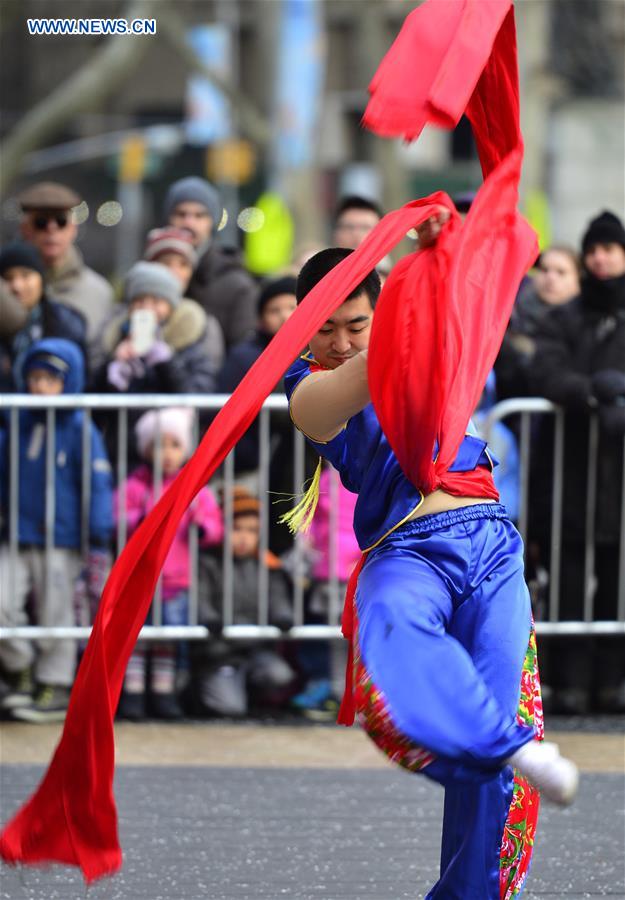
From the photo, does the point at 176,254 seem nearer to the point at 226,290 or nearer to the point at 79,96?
the point at 226,290

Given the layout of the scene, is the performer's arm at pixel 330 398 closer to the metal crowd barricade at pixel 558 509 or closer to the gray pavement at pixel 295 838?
the gray pavement at pixel 295 838

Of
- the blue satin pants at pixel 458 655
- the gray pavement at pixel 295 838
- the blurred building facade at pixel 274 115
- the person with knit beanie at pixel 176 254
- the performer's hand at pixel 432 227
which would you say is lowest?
the gray pavement at pixel 295 838

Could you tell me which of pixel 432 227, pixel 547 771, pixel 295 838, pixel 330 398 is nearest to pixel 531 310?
pixel 295 838

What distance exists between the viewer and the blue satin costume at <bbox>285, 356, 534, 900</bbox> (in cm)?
383

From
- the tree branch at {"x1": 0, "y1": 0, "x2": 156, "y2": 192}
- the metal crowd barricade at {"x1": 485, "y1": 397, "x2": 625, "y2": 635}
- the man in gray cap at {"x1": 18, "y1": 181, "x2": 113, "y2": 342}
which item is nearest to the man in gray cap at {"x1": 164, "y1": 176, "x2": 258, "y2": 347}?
the man in gray cap at {"x1": 18, "y1": 181, "x2": 113, "y2": 342}

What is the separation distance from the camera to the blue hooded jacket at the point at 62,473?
766 cm

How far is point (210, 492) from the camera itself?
7809mm

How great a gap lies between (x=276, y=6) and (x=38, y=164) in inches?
361

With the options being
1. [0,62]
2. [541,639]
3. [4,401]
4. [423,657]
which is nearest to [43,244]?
[4,401]

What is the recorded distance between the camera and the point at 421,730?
3.82 meters

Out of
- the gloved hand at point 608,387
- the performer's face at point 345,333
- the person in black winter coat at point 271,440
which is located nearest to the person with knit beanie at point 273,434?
the person in black winter coat at point 271,440

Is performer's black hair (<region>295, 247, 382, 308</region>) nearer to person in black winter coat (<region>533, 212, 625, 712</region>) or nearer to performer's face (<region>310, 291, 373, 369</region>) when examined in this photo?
performer's face (<region>310, 291, 373, 369</region>)

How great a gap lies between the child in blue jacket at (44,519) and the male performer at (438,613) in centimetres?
340

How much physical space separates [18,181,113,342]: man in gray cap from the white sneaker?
495 cm
